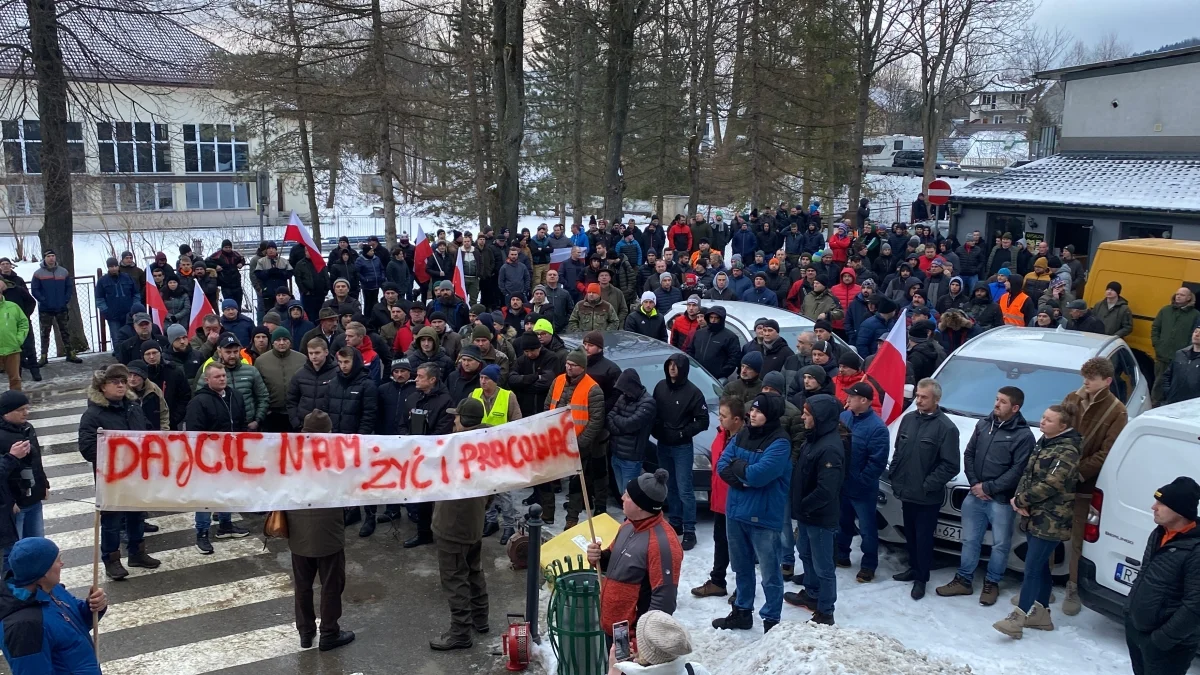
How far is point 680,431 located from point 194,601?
4405 millimetres

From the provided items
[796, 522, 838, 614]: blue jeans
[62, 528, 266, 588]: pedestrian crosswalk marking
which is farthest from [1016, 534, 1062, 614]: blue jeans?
[62, 528, 266, 588]: pedestrian crosswalk marking

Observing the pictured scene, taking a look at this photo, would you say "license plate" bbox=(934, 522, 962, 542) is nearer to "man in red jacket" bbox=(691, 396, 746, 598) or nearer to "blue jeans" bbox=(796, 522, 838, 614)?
"blue jeans" bbox=(796, 522, 838, 614)

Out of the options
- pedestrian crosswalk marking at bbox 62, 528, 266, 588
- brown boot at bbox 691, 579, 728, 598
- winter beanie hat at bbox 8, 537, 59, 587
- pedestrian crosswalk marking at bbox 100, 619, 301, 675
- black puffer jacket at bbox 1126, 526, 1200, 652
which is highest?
winter beanie hat at bbox 8, 537, 59, 587

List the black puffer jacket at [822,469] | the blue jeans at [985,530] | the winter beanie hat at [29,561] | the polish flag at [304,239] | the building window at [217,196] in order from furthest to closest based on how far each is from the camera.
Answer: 1. the building window at [217,196]
2. the polish flag at [304,239]
3. the blue jeans at [985,530]
4. the black puffer jacket at [822,469]
5. the winter beanie hat at [29,561]

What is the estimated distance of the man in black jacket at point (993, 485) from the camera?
23.7 ft

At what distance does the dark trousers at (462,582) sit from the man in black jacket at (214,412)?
282cm

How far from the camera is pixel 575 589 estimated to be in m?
6.20

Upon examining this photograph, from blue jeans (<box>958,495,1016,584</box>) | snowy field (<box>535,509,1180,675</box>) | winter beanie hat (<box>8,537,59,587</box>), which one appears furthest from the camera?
blue jeans (<box>958,495,1016,584</box>)

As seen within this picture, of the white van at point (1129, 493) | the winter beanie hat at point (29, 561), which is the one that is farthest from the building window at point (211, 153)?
the white van at point (1129, 493)

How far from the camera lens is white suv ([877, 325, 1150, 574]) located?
7930mm

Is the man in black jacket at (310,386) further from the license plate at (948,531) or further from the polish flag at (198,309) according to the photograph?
the license plate at (948,531)

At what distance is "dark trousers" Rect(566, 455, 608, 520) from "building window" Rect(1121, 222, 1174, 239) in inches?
666

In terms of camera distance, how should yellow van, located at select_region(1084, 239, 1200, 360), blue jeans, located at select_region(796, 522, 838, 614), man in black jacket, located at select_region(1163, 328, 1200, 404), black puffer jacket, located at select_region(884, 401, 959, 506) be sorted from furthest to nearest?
yellow van, located at select_region(1084, 239, 1200, 360)
man in black jacket, located at select_region(1163, 328, 1200, 404)
black puffer jacket, located at select_region(884, 401, 959, 506)
blue jeans, located at select_region(796, 522, 838, 614)

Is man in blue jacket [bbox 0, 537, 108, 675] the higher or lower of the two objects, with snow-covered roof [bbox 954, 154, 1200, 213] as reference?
lower
